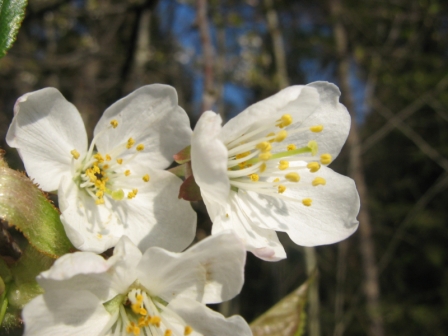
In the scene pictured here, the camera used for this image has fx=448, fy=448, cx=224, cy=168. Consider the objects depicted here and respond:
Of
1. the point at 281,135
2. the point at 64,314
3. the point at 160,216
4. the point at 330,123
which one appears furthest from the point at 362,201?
the point at 64,314

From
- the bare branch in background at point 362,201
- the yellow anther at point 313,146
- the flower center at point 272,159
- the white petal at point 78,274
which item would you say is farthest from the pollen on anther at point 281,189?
the bare branch in background at point 362,201

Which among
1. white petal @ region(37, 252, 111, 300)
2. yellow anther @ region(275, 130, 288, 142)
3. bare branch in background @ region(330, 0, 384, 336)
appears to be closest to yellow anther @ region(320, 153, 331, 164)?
yellow anther @ region(275, 130, 288, 142)

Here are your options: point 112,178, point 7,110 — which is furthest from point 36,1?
point 112,178

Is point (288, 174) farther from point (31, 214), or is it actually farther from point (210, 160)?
point (31, 214)

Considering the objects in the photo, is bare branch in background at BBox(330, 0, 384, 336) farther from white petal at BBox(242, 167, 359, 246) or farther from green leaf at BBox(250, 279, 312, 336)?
white petal at BBox(242, 167, 359, 246)

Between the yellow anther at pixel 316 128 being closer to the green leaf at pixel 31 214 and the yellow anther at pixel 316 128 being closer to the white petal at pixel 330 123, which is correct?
the white petal at pixel 330 123

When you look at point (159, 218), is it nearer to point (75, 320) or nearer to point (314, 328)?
point (75, 320)
